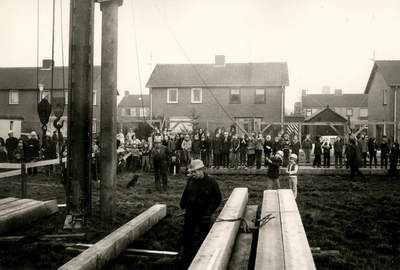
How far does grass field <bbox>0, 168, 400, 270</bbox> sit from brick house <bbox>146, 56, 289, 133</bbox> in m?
20.4

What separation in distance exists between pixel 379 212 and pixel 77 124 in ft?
23.7

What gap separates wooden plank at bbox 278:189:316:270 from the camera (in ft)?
14.3

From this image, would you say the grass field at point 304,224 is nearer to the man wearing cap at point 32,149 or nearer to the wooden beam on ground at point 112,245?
the wooden beam on ground at point 112,245

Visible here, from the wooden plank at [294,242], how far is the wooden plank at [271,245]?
0.31 ft

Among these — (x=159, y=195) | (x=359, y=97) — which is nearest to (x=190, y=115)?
(x=159, y=195)

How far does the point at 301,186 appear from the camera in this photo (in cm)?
1450

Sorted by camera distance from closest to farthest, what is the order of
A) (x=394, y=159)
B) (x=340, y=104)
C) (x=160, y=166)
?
(x=160, y=166), (x=394, y=159), (x=340, y=104)

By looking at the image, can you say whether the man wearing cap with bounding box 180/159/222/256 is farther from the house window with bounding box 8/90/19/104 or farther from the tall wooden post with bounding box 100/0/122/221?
the house window with bounding box 8/90/19/104

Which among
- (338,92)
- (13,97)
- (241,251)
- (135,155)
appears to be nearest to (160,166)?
(135,155)

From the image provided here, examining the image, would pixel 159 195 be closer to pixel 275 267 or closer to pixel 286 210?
pixel 286 210

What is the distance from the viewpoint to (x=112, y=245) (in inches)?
237

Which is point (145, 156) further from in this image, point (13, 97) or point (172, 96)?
point (13, 97)

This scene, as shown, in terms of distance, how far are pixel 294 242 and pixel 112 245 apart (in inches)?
105

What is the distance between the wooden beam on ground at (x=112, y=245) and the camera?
5.16 metres
